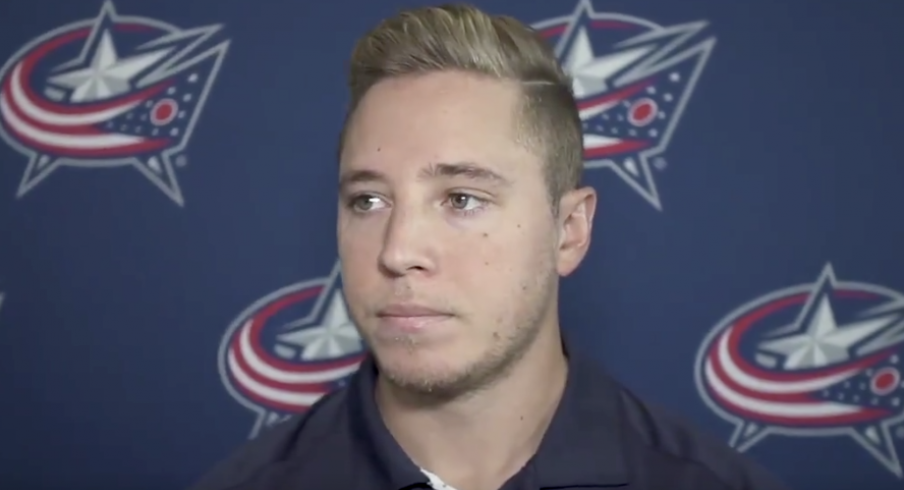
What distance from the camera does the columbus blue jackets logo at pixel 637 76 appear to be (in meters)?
1.39

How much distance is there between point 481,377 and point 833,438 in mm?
680

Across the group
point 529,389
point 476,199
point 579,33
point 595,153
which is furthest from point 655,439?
point 579,33

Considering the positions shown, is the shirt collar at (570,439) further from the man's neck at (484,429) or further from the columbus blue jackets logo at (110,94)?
the columbus blue jackets logo at (110,94)

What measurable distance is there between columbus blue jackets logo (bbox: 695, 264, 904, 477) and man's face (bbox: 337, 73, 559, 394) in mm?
524

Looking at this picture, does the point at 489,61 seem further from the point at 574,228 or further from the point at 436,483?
the point at 436,483

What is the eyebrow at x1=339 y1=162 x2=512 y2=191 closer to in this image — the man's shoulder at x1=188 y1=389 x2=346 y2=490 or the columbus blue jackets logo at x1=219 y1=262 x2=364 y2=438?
the man's shoulder at x1=188 y1=389 x2=346 y2=490

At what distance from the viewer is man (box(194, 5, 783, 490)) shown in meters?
0.96

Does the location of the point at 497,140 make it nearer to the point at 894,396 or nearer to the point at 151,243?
the point at 151,243

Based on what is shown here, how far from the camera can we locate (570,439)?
3.31 ft

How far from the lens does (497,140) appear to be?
972mm

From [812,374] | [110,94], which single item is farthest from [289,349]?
[812,374]

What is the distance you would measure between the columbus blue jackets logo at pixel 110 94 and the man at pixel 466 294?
0.46 metres

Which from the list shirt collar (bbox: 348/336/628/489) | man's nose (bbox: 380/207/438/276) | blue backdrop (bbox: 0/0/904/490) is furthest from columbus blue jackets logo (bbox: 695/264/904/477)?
man's nose (bbox: 380/207/438/276)

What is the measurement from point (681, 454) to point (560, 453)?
0.16 meters
